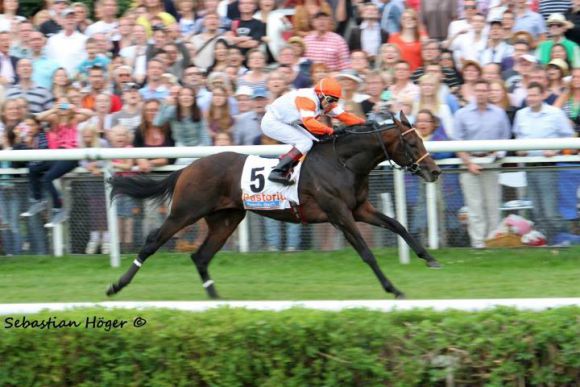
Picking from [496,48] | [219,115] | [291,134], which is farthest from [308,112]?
[496,48]

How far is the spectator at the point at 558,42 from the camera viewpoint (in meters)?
9.80

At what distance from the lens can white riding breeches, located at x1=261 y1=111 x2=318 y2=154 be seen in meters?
7.56

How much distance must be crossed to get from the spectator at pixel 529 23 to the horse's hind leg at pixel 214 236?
3.90m

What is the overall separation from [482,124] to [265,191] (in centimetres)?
223

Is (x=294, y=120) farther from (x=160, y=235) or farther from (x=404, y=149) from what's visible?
(x=160, y=235)

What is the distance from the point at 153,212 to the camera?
864 centimetres

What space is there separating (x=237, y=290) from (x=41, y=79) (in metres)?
3.97

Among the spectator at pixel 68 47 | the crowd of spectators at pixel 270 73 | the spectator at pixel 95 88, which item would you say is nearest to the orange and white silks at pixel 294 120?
the crowd of spectators at pixel 270 73

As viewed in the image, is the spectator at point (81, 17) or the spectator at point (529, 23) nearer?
the spectator at point (529, 23)

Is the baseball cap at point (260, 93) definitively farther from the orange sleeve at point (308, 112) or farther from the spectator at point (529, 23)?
the spectator at point (529, 23)

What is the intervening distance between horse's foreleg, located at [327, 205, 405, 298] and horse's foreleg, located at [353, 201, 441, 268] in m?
0.16

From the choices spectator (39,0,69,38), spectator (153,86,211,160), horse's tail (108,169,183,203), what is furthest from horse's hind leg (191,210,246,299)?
spectator (39,0,69,38)

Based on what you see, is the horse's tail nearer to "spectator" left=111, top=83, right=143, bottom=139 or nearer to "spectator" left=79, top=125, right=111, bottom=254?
"spectator" left=79, top=125, right=111, bottom=254

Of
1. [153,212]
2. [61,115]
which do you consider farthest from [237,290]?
[61,115]
